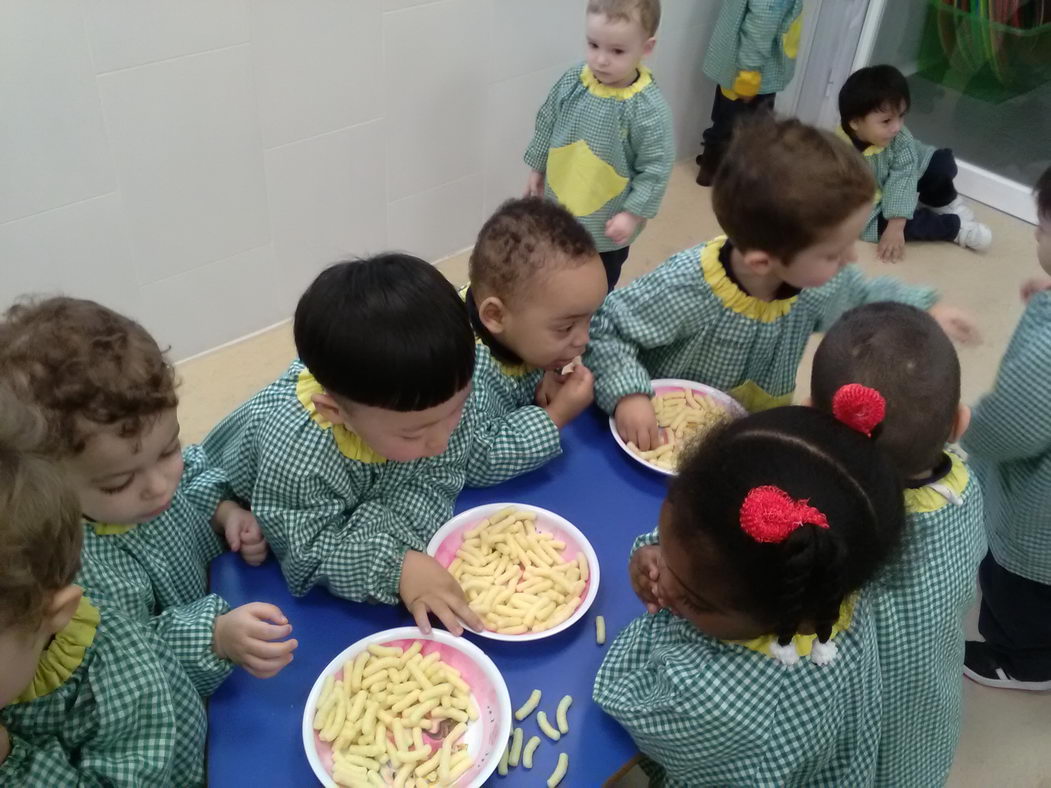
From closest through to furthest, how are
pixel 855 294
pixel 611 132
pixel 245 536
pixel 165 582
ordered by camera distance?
pixel 165 582, pixel 245 536, pixel 855 294, pixel 611 132

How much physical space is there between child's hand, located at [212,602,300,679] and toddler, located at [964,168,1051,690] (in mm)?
1409

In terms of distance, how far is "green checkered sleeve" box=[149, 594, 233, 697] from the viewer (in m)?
1.12

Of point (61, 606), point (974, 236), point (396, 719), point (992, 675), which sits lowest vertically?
point (992, 675)

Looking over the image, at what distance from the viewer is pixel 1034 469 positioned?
5.85 ft

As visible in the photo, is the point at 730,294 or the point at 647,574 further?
the point at 730,294

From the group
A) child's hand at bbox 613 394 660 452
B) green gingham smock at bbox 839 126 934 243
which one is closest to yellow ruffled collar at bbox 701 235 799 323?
child's hand at bbox 613 394 660 452

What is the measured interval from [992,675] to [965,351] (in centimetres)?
135

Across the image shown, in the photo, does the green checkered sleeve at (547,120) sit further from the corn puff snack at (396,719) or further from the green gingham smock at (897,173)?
the corn puff snack at (396,719)

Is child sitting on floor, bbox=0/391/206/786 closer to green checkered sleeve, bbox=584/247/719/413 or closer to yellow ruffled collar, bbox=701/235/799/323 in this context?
green checkered sleeve, bbox=584/247/719/413

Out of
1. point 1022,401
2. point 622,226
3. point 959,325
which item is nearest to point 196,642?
point 959,325

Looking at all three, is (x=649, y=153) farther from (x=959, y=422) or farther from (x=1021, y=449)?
(x=959, y=422)

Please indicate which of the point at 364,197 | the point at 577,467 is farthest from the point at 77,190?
the point at 577,467

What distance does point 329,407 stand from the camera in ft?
4.02

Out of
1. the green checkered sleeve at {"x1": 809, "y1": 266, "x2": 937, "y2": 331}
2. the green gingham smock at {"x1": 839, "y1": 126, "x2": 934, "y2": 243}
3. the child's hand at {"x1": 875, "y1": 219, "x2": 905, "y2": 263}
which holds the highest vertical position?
the green checkered sleeve at {"x1": 809, "y1": 266, "x2": 937, "y2": 331}
